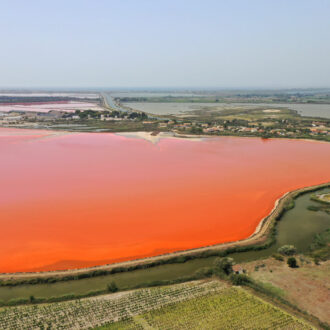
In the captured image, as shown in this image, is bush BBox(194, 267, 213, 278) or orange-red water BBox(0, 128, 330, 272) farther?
orange-red water BBox(0, 128, 330, 272)

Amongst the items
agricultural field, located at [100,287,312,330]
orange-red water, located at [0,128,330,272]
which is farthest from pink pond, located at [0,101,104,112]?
agricultural field, located at [100,287,312,330]

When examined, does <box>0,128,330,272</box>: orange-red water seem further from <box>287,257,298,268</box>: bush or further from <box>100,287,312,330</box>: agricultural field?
<box>100,287,312,330</box>: agricultural field

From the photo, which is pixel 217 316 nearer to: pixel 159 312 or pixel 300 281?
pixel 159 312

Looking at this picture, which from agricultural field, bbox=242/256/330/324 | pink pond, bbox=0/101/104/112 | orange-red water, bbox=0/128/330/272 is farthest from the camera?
pink pond, bbox=0/101/104/112

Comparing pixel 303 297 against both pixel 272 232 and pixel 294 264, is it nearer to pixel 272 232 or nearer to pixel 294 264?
pixel 294 264

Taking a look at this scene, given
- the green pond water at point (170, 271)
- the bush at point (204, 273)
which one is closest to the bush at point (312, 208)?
the green pond water at point (170, 271)

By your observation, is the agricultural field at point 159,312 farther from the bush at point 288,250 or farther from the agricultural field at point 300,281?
the bush at point 288,250

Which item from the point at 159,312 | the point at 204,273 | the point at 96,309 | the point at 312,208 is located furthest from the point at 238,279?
the point at 312,208
